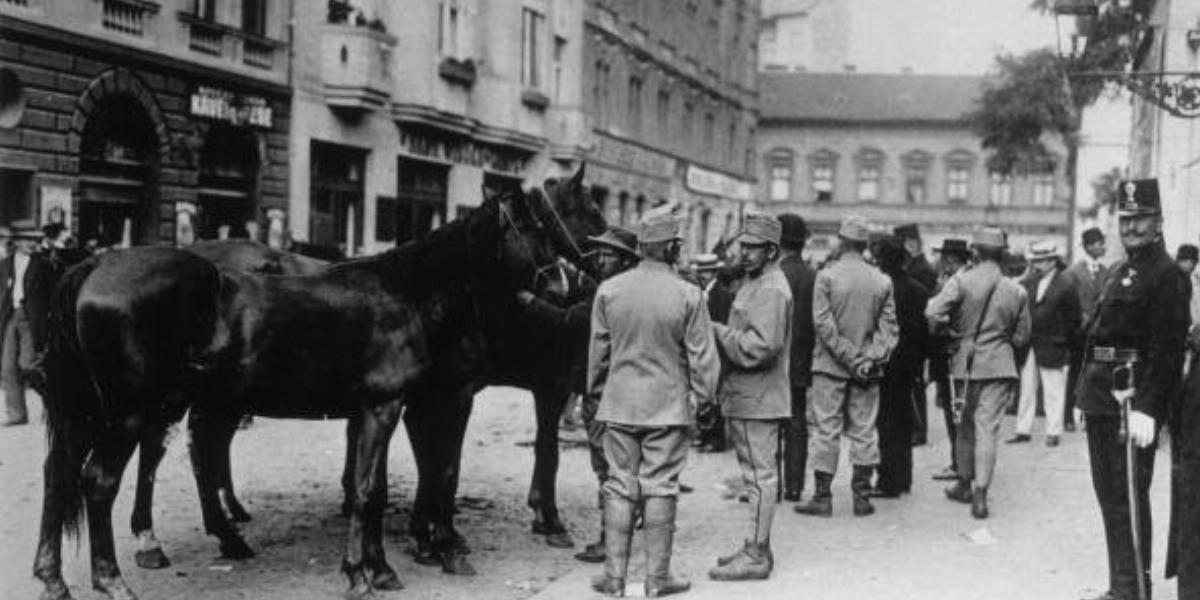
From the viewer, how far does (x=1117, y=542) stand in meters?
6.79

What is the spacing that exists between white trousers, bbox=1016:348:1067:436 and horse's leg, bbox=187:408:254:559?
29.9 feet

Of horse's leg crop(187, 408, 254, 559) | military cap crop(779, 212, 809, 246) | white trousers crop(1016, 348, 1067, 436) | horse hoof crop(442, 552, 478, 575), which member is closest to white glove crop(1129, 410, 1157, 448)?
horse hoof crop(442, 552, 478, 575)

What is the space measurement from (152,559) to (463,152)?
72.1 feet

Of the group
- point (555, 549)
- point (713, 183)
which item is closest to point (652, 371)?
point (555, 549)

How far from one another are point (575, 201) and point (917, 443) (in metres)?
7.27

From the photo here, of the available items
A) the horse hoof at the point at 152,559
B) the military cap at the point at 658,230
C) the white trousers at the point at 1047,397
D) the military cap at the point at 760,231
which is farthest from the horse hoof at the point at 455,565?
the white trousers at the point at 1047,397

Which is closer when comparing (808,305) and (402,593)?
(402,593)

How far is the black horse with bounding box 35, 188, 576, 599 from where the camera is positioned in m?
6.44

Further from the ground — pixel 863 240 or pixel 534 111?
pixel 534 111

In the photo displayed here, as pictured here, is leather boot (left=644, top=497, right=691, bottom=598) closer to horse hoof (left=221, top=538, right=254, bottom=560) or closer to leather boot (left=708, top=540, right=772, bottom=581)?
leather boot (left=708, top=540, right=772, bottom=581)

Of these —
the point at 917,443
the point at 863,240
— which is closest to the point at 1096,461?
the point at 863,240

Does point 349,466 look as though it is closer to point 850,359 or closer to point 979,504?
point 850,359

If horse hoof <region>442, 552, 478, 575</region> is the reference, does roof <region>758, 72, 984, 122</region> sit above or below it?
above

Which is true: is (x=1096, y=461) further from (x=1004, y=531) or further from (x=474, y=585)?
(x=474, y=585)
